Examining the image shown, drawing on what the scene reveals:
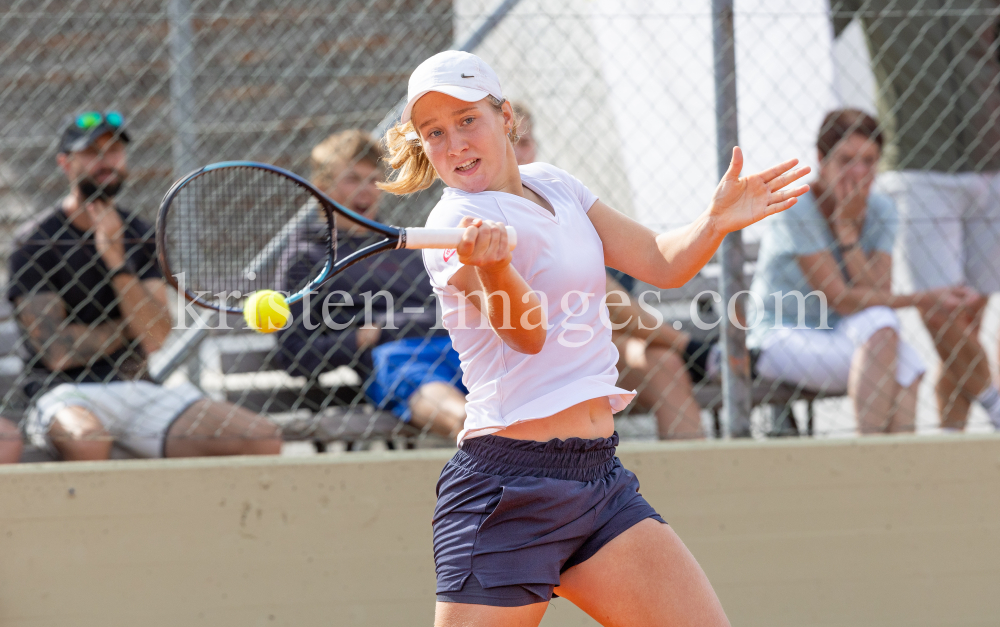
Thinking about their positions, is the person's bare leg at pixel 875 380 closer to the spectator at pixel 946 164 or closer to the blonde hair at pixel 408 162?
the spectator at pixel 946 164

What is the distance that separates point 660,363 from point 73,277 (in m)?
2.03

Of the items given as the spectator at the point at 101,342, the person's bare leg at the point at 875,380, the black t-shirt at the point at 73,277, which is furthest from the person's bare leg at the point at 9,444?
the person's bare leg at the point at 875,380

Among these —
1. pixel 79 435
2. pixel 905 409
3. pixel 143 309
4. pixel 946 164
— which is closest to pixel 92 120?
pixel 143 309

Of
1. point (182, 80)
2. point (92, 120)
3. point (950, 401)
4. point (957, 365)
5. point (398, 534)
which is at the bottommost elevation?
point (398, 534)

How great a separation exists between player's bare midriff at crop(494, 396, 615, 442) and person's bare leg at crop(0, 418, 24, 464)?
185 centimetres

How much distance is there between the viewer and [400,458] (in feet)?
9.69

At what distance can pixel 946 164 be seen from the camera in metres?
3.81

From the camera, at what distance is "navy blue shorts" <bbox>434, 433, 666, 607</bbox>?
1.73 m

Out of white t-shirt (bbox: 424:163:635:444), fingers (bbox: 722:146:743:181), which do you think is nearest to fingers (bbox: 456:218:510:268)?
white t-shirt (bbox: 424:163:635:444)

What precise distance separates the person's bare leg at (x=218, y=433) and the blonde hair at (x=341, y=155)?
37.2 inches

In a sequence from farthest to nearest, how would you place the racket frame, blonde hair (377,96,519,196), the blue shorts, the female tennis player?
the blue shorts
blonde hair (377,96,519,196)
the racket frame
the female tennis player

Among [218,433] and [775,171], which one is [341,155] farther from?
[775,171]

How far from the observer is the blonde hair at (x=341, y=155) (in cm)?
344

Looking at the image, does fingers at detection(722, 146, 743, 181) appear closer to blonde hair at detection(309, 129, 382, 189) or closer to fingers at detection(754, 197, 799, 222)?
fingers at detection(754, 197, 799, 222)
